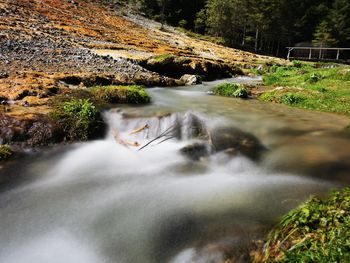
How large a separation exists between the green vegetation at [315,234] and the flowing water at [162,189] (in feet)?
1.41

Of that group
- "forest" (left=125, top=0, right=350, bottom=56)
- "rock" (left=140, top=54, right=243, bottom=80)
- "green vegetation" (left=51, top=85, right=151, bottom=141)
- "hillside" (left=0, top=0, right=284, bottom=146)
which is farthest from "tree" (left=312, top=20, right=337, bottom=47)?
"green vegetation" (left=51, top=85, right=151, bottom=141)

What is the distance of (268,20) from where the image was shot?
55.4m

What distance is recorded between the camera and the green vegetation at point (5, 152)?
660 centimetres

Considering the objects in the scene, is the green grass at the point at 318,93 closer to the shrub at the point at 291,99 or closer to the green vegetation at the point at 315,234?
the shrub at the point at 291,99

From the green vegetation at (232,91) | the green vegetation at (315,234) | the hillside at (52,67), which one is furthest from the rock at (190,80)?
the green vegetation at (315,234)

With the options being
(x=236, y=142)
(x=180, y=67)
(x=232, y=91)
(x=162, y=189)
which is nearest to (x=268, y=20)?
(x=180, y=67)

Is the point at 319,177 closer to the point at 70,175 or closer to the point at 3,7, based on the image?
the point at 70,175

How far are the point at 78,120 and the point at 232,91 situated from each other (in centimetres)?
783

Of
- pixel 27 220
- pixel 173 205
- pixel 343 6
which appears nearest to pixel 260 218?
pixel 173 205

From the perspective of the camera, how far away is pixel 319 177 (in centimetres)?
592

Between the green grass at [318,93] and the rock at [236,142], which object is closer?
the rock at [236,142]

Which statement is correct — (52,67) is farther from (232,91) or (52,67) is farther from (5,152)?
(232,91)

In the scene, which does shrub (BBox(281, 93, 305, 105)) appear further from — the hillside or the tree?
the tree

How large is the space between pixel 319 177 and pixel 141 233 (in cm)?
347
